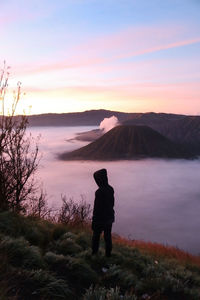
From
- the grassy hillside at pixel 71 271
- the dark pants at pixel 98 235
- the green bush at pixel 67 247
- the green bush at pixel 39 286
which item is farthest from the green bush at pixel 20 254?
the dark pants at pixel 98 235

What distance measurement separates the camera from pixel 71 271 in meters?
7.65

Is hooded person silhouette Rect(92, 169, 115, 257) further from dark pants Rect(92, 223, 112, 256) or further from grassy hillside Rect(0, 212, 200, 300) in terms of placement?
grassy hillside Rect(0, 212, 200, 300)

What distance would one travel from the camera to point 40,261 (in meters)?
7.46

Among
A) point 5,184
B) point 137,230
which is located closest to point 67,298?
point 5,184

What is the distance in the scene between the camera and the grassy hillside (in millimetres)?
6277

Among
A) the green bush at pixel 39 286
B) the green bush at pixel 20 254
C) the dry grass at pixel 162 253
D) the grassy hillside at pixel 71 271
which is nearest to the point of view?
the green bush at pixel 39 286

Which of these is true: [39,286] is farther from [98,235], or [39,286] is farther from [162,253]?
[162,253]

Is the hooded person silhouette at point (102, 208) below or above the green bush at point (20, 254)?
above

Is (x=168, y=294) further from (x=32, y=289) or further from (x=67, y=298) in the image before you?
(x=32, y=289)

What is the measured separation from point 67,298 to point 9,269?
4.18 ft

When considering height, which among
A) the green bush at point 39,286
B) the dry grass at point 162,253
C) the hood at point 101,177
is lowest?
the dry grass at point 162,253

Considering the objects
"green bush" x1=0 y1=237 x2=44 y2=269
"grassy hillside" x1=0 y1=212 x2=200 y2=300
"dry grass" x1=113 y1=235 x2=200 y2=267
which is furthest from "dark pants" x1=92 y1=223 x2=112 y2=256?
"dry grass" x1=113 y1=235 x2=200 y2=267

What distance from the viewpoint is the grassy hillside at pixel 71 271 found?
6.28 meters

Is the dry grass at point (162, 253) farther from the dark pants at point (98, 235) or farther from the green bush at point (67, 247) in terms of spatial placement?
the green bush at point (67, 247)
